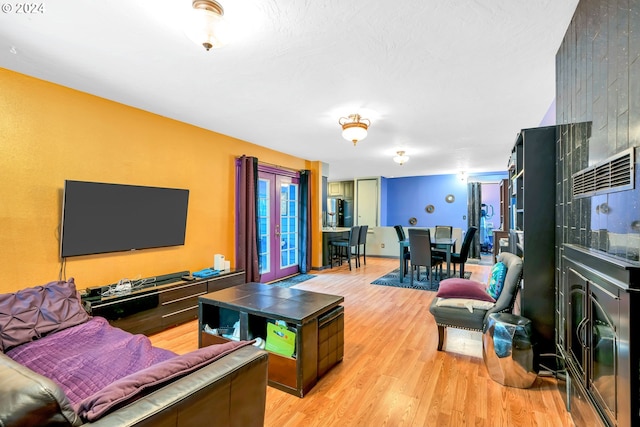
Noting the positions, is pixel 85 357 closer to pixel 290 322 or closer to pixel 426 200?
pixel 290 322

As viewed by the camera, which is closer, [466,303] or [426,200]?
[466,303]

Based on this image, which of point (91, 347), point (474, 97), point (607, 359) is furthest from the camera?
point (474, 97)

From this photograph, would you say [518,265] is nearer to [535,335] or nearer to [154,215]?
[535,335]

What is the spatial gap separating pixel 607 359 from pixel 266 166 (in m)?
4.90

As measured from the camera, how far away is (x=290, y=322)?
2086mm

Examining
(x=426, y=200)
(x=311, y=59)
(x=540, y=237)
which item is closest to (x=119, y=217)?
(x=311, y=59)

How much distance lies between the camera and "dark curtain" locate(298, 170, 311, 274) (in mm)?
6230

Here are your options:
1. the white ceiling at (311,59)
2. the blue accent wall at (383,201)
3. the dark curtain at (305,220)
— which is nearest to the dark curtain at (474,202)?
the blue accent wall at (383,201)

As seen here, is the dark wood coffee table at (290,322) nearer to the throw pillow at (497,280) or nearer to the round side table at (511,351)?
the round side table at (511,351)

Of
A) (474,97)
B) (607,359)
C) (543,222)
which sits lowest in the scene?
(607,359)

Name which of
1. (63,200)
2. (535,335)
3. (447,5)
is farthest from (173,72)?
(535,335)

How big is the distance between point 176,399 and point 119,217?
9.29ft

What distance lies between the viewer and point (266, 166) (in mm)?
5340

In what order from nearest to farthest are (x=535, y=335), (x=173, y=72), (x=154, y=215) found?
(x=535, y=335)
(x=173, y=72)
(x=154, y=215)
